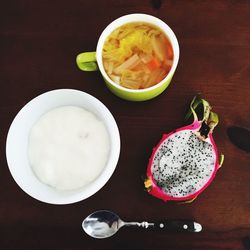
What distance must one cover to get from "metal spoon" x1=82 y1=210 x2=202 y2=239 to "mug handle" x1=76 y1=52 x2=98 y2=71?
12.7 inches

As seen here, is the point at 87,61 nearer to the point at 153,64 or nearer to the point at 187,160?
the point at 153,64

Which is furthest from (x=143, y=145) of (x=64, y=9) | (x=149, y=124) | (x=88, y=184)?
(x=64, y=9)

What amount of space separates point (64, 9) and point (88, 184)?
0.45 metres

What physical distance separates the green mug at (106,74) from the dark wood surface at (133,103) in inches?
2.2

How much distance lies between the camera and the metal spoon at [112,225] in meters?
0.94

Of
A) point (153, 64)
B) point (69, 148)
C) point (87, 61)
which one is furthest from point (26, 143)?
point (153, 64)

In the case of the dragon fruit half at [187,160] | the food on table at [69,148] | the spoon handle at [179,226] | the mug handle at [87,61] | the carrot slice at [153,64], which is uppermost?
the mug handle at [87,61]

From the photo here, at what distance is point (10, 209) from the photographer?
97 centimetres

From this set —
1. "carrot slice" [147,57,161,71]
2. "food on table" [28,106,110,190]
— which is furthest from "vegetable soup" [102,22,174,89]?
"food on table" [28,106,110,190]

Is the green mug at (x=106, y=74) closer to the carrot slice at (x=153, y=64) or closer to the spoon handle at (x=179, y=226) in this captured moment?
the carrot slice at (x=153, y=64)

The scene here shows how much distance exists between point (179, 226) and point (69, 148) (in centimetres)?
29

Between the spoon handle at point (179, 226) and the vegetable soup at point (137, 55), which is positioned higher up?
the vegetable soup at point (137, 55)

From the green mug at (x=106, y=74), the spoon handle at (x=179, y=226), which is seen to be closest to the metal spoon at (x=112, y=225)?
the spoon handle at (x=179, y=226)

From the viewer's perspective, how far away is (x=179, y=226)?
0.94 m
